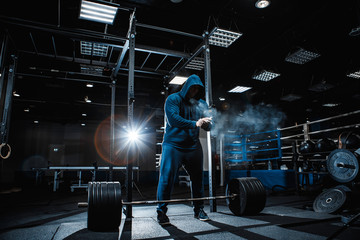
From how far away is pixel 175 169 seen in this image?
7.74 ft

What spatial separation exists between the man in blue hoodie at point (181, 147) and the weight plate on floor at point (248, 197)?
1.46 ft

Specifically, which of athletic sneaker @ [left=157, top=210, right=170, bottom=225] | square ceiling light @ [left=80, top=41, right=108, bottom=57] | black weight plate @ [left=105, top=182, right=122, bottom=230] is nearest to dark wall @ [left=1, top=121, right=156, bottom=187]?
square ceiling light @ [left=80, top=41, right=108, bottom=57]

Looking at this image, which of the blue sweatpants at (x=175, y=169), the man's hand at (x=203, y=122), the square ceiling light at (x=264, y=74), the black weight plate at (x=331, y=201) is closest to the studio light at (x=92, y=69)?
the blue sweatpants at (x=175, y=169)

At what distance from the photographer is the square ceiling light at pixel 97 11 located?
3247 millimetres

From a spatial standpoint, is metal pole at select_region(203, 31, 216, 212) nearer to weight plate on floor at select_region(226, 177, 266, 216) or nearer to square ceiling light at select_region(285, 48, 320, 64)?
weight plate on floor at select_region(226, 177, 266, 216)

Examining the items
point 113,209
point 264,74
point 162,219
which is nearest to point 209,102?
point 162,219

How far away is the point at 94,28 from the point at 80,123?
31.0ft

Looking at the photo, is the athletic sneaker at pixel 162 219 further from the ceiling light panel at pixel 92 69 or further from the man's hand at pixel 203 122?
the ceiling light panel at pixel 92 69

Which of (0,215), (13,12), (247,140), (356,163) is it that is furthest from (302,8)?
(0,215)

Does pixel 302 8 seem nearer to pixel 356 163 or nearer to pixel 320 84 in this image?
pixel 356 163

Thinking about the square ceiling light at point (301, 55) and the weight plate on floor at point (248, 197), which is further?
the square ceiling light at point (301, 55)

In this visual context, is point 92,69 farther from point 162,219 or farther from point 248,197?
point 248,197

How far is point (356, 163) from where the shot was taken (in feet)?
10.4

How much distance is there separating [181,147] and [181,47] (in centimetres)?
380
